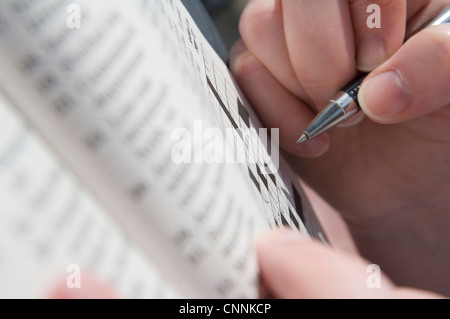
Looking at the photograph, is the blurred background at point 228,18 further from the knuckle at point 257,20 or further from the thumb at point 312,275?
the thumb at point 312,275

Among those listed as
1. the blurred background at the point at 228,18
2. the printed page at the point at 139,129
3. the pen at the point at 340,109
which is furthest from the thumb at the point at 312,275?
the blurred background at the point at 228,18

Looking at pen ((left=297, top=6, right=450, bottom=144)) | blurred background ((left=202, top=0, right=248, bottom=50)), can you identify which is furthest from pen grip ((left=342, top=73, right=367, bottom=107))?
blurred background ((left=202, top=0, right=248, bottom=50))

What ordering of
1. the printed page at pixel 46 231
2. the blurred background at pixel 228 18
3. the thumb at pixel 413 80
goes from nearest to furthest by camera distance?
the printed page at pixel 46 231 < the thumb at pixel 413 80 < the blurred background at pixel 228 18

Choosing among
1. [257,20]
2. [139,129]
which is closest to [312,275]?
[139,129]

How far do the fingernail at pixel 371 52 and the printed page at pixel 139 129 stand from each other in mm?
145

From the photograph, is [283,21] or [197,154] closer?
[197,154]

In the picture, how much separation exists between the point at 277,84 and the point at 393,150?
0.39 ft

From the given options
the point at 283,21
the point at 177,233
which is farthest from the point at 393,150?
the point at 177,233

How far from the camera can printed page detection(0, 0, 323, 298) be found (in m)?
0.12

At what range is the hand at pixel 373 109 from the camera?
9.7 inches

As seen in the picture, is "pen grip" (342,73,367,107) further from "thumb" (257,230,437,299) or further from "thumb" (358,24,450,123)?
"thumb" (257,230,437,299)

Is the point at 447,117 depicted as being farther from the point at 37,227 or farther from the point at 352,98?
the point at 37,227

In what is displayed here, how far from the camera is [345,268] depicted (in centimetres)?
16

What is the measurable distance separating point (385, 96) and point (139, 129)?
17 cm
